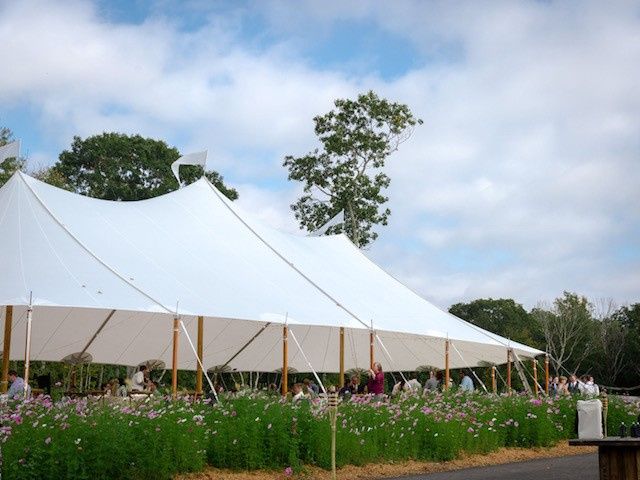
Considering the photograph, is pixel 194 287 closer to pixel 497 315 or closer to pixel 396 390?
pixel 396 390

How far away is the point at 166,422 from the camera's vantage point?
9.29 m

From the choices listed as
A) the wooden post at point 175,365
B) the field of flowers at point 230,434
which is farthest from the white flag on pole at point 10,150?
the field of flowers at point 230,434

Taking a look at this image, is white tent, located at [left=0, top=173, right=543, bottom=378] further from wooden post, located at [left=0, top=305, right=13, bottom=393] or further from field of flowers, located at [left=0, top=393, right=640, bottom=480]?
field of flowers, located at [left=0, top=393, right=640, bottom=480]

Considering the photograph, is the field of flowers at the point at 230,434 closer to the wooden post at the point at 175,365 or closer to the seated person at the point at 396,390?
the seated person at the point at 396,390

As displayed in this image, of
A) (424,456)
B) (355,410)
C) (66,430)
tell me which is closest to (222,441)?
(66,430)

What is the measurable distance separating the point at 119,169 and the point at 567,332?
25.0m

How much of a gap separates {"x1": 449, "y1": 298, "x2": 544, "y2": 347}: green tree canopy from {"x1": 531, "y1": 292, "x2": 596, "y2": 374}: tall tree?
2.17 metres

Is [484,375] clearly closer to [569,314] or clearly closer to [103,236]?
[569,314]

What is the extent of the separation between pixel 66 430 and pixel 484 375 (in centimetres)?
3067

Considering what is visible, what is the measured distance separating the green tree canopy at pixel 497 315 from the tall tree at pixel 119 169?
70.1 ft

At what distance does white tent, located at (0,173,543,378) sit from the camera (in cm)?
1387

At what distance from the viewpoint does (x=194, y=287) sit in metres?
15.1

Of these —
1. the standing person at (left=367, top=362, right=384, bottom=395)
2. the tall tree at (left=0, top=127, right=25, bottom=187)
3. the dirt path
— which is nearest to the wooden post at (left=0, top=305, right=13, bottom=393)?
the dirt path

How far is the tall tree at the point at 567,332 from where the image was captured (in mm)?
48094
